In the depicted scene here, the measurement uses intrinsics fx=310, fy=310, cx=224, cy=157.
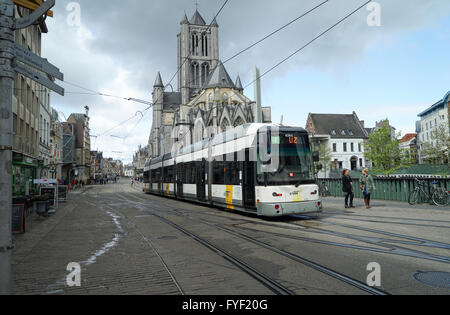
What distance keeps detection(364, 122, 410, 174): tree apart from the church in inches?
1047

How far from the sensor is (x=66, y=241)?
7.54 m

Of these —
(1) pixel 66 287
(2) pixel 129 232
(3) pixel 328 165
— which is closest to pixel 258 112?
(2) pixel 129 232

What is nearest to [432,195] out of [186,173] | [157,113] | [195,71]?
[186,173]

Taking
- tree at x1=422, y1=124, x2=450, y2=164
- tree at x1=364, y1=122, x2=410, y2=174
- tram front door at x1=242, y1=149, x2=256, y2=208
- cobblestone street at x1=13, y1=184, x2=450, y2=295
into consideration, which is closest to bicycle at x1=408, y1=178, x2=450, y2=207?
cobblestone street at x1=13, y1=184, x2=450, y2=295

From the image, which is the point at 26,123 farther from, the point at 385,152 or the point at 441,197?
the point at 385,152

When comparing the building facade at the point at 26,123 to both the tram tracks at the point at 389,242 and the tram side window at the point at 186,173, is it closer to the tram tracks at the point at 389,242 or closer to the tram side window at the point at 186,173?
the tram side window at the point at 186,173

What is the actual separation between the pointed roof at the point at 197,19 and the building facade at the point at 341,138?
52490 mm

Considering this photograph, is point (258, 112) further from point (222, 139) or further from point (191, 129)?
point (191, 129)

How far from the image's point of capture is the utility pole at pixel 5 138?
321 cm

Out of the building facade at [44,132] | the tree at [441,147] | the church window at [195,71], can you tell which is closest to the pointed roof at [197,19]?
the church window at [195,71]

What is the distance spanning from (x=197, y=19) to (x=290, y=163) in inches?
3728

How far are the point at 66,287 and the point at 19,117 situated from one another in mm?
16182

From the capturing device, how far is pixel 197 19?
94.1m

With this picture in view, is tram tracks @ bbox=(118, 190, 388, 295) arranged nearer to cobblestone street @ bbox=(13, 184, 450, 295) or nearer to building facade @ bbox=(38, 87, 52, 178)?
cobblestone street @ bbox=(13, 184, 450, 295)
